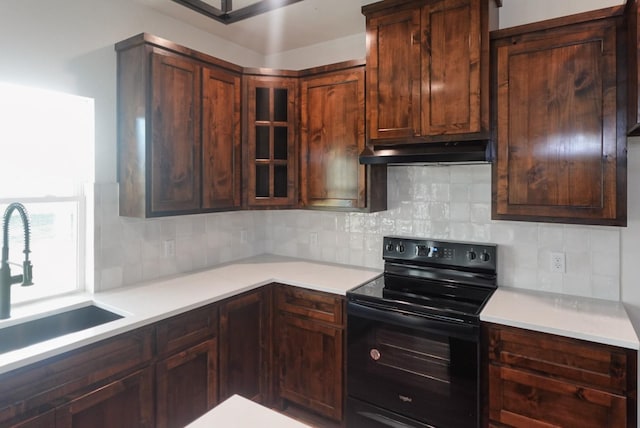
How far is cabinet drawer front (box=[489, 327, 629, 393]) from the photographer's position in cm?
154

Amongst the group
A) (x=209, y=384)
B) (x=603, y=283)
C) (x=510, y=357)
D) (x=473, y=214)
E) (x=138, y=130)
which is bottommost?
(x=209, y=384)

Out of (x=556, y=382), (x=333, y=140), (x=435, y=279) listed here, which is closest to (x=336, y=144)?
(x=333, y=140)

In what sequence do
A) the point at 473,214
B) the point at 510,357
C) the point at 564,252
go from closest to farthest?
the point at 510,357 < the point at 564,252 < the point at 473,214

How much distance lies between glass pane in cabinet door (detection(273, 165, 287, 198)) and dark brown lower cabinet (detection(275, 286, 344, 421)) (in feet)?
2.26

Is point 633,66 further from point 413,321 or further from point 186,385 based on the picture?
point 186,385

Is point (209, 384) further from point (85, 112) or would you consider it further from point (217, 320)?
point (85, 112)

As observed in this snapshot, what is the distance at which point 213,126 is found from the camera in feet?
8.06

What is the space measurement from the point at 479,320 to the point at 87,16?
102 inches

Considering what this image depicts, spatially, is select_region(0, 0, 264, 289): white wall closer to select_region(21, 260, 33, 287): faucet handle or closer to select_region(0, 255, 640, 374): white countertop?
select_region(0, 255, 640, 374): white countertop

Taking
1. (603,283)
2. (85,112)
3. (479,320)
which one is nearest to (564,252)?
(603,283)

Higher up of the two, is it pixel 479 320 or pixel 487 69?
pixel 487 69

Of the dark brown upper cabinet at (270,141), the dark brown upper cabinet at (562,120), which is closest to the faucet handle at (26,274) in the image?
the dark brown upper cabinet at (270,141)

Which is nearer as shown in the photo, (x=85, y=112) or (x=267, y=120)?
(x=85, y=112)

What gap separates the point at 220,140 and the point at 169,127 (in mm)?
375
